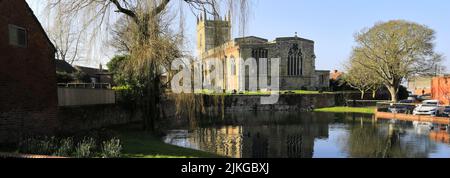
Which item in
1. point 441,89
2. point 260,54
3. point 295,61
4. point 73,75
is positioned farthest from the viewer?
point 295,61

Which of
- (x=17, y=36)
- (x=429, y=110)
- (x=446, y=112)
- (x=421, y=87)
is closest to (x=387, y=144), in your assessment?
(x=446, y=112)

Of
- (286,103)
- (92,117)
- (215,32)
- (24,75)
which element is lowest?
(286,103)

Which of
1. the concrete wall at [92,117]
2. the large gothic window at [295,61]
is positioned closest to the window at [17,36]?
the concrete wall at [92,117]

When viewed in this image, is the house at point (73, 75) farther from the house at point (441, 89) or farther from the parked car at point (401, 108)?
the house at point (441, 89)

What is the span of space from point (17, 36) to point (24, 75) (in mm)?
1256

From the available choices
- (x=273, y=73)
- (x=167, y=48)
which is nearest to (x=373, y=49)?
(x=273, y=73)

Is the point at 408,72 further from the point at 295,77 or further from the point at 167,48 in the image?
the point at 167,48

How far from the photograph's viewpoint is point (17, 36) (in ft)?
40.8

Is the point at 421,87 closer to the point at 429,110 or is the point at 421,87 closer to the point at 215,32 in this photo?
the point at 429,110

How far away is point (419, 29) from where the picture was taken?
46.8 metres

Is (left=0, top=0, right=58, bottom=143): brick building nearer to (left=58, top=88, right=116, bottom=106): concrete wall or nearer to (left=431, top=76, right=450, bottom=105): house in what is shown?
(left=58, top=88, right=116, bottom=106): concrete wall

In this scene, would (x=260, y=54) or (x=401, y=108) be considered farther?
(x=260, y=54)
